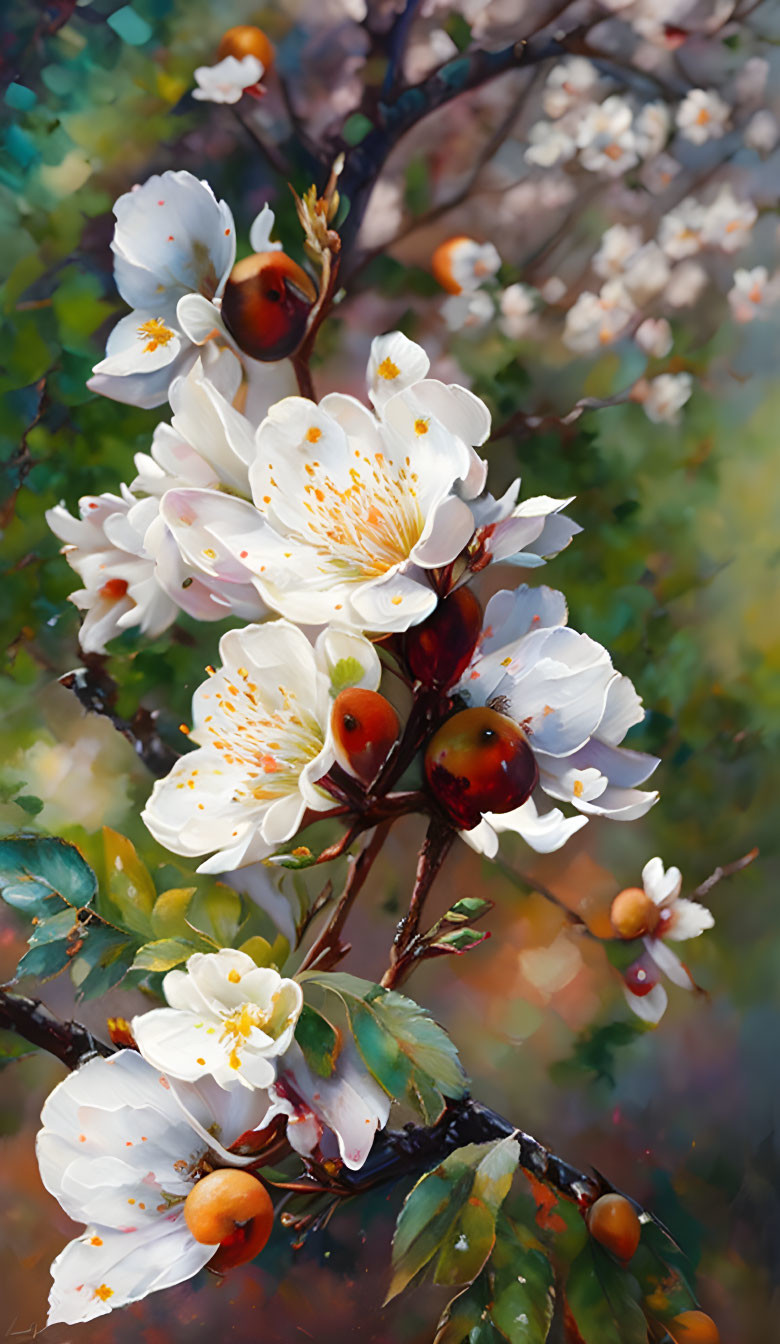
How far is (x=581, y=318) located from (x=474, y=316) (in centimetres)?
9

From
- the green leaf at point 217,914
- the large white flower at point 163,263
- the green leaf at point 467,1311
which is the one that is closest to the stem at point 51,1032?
the green leaf at point 217,914

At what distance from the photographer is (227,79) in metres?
0.81

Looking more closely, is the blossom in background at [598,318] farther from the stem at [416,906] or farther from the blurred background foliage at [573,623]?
the stem at [416,906]

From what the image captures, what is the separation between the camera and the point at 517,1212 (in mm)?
804

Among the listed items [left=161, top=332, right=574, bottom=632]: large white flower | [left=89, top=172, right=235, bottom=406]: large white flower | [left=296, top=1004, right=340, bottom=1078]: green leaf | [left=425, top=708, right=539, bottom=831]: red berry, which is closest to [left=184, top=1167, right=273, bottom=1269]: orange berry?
[left=296, top=1004, right=340, bottom=1078]: green leaf

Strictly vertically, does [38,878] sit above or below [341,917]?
above

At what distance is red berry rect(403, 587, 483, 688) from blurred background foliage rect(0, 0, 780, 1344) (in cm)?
9

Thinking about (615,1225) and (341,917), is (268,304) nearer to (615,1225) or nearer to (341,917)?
(341,917)

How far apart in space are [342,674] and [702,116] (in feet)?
1.89

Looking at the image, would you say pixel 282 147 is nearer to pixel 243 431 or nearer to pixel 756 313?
pixel 243 431

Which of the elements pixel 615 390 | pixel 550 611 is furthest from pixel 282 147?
pixel 550 611

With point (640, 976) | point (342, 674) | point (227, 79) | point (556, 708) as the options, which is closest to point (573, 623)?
point (556, 708)

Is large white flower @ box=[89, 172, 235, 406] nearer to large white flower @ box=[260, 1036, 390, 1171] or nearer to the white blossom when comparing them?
the white blossom

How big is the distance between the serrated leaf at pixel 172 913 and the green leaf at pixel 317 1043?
12 centimetres
